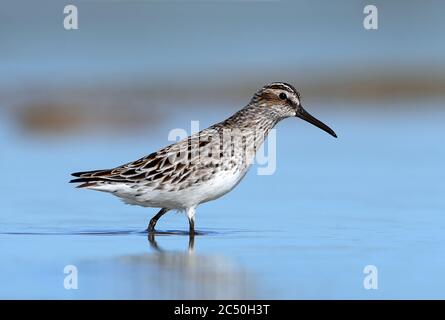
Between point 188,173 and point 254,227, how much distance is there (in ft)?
3.54

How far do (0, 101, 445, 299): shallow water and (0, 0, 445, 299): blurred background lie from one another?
0.03m

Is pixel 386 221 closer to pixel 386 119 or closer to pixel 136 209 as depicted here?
pixel 136 209

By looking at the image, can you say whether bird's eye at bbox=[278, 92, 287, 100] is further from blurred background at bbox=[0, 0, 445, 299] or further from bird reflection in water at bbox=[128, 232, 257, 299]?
bird reflection in water at bbox=[128, 232, 257, 299]

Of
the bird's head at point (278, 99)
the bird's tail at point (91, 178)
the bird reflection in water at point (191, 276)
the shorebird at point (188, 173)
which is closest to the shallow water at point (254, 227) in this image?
the bird reflection in water at point (191, 276)

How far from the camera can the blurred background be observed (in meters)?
9.38

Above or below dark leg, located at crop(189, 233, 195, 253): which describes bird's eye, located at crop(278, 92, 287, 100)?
above

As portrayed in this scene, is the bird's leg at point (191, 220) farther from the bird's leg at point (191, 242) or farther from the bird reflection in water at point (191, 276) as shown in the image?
the bird reflection in water at point (191, 276)

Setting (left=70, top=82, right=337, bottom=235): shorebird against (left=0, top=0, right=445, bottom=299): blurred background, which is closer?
(left=0, top=0, right=445, bottom=299): blurred background

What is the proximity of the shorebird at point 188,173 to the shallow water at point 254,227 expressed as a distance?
15.7 inches

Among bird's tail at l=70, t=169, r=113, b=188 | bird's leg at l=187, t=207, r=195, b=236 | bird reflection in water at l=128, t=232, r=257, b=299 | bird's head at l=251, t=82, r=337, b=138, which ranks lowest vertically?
bird reflection in water at l=128, t=232, r=257, b=299

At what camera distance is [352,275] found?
30.3ft

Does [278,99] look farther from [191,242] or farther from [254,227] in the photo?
[191,242]

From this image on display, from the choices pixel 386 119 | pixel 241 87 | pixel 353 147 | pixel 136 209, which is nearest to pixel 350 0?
pixel 241 87

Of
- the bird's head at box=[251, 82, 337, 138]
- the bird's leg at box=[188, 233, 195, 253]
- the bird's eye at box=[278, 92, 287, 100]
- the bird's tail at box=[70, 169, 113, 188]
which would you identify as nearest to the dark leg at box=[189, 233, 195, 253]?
the bird's leg at box=[188, 233, 195, 253]
